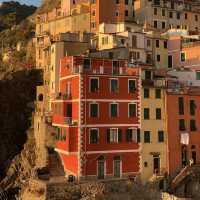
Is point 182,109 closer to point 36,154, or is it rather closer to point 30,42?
point 36,154

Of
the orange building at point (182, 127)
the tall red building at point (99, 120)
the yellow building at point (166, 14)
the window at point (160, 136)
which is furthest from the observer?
the yellow building at point (166, 14)

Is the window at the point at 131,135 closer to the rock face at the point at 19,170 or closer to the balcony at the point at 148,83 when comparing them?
the balcony at the point at 148,83

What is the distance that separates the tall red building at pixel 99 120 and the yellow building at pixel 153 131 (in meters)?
0.90

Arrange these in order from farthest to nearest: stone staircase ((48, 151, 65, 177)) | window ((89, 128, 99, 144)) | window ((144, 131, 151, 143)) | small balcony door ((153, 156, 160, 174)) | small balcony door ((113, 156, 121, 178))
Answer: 1. stone staircase ((48, 151, 65, 177))
2. small balcony door ((153, 156, 160, 174))
3. window ((144, 131, 151, 143))
4. small balcony door ((113, 156, 121, 178))
5. window ((89, 128, 99, 144))

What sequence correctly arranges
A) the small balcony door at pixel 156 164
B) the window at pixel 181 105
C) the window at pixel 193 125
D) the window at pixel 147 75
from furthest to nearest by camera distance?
the window at pixel 147 75
the window at pixel 193 125
the window at pixel 181 105
the small balcony door at pixel 156 164

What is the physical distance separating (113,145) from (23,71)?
34254mm

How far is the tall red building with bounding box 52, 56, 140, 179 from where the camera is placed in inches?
1708

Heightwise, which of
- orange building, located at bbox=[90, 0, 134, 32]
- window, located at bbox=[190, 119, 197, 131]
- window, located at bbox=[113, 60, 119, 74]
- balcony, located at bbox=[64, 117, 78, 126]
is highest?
orange building, located at bbox=[90, 0, 134, 32]

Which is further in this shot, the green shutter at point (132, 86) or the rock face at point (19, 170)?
the rock face at point (19, 170)

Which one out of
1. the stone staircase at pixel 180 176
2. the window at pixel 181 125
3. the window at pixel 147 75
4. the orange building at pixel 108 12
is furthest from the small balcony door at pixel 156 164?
the orange building at pixel 108 12

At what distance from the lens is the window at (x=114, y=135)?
145 feet

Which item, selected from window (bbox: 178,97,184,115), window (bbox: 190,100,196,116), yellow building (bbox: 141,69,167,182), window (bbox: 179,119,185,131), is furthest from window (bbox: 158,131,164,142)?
window (bbox: 190,100,196,116)

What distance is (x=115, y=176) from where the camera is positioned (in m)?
44.1

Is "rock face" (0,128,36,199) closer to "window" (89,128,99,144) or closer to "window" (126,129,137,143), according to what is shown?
"window" (89,128,99,144)
